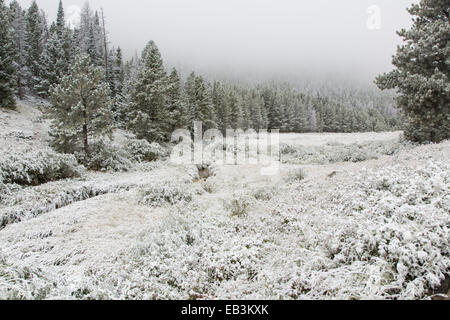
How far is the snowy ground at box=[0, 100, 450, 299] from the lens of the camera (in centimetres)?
390

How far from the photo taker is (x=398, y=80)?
13.6m

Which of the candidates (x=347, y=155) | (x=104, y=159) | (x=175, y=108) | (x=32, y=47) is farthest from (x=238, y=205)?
(x=32, y=47)

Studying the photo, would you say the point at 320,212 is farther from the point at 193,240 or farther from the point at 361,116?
the point at 361,116

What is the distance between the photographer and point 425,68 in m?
12.9

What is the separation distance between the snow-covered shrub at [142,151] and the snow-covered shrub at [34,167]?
21.7 ft

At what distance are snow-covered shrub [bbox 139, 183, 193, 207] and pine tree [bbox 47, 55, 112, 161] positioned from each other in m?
10.8

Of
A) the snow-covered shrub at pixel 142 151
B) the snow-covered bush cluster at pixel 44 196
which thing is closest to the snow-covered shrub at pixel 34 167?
the snow-covered bush cluster at pixel 44 196

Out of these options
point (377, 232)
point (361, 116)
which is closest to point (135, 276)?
point (377, 232)

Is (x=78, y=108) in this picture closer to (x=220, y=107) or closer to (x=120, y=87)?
(x=120, y=87)

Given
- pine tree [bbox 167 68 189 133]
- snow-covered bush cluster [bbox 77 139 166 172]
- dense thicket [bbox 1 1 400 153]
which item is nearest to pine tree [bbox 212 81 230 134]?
dense thicket [bbox 1 1 400 153]

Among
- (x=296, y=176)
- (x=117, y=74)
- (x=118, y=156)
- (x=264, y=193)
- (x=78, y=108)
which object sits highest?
(x=117, y=74)

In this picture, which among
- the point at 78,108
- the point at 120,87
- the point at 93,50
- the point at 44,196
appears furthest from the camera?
the point at 120,87

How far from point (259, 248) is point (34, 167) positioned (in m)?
13.8

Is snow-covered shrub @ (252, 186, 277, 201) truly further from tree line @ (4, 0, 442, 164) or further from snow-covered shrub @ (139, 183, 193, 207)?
tree line @ (4, 0, 442, 164)
